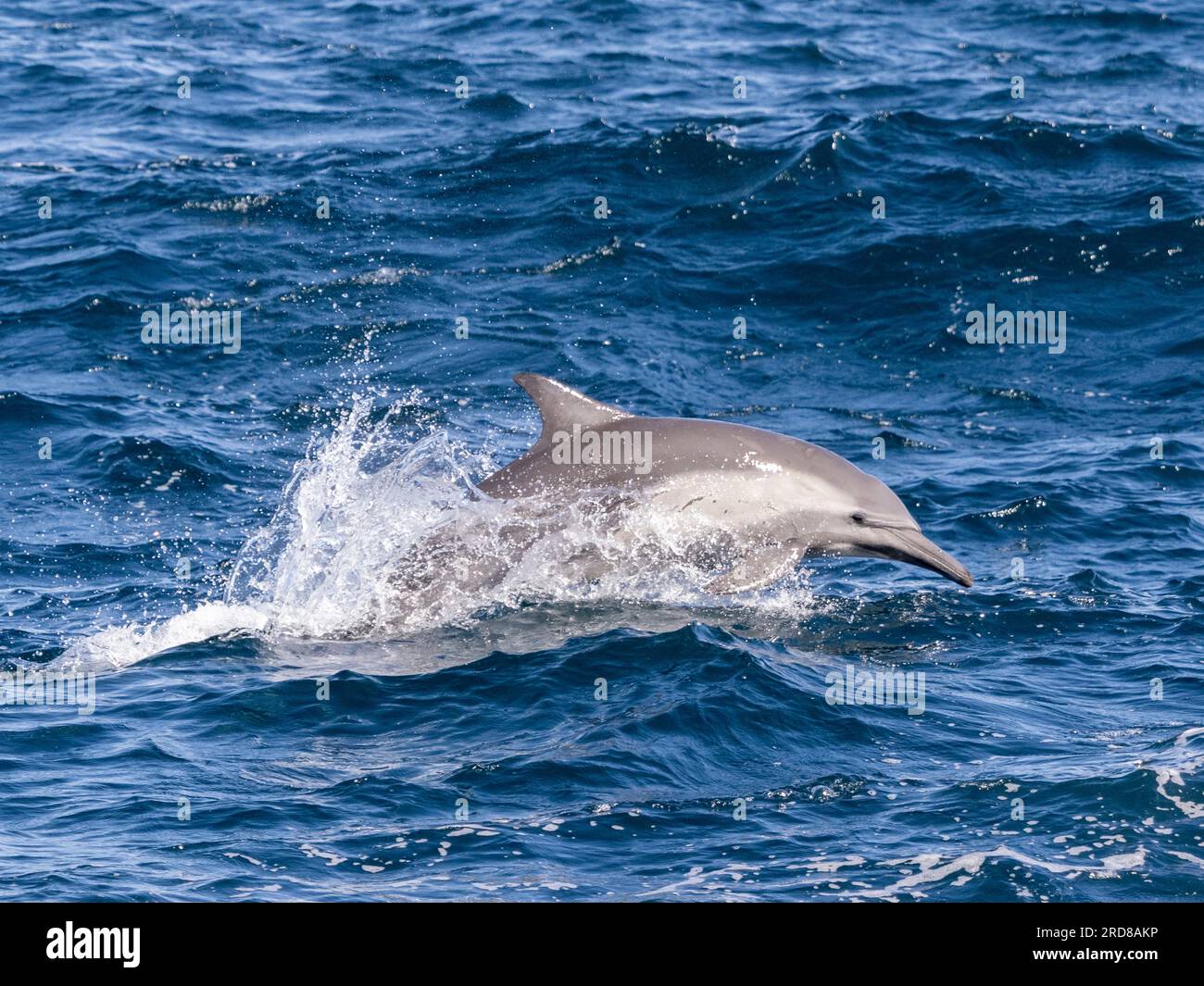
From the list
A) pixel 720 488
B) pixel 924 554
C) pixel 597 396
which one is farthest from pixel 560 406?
pixel 597 396

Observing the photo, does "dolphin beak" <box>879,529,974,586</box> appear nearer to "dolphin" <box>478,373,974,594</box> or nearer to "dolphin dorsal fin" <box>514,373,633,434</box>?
"dolphin" <box>478,373,974,594</box>

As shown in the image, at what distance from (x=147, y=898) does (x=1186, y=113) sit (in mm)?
22119

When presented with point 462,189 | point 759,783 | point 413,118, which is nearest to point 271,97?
point 413,118

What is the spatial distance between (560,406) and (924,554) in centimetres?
328

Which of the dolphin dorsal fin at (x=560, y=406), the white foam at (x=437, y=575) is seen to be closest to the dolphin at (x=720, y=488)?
the dolphin dorsal fin at (x=560, y=406)

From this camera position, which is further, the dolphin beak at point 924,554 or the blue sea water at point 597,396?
the dolphin beak at point 924,554

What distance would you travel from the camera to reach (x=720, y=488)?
13992mm

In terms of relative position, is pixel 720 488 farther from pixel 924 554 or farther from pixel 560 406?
pixel 924 554

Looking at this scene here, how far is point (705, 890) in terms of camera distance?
29.9 feet

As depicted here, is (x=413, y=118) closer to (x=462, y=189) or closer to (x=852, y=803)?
(x=462, y=189)

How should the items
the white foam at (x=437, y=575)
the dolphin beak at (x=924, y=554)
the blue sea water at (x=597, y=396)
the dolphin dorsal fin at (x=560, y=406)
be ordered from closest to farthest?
the blue sea water at (x=597, y=396), the white foam at (x=437, y=575), the dolphin dorsal fin at (x=560, y=406), the dolphin beak at (x=924, y=554)

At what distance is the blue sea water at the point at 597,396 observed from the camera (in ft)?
33.2

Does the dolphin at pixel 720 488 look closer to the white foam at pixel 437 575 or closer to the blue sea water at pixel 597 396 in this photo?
the white foam at pixel 437 575
